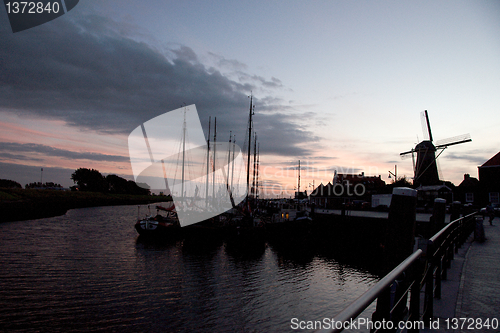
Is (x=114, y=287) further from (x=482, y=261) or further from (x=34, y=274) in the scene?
(x=482, y=261)

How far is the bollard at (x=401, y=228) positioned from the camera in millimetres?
6000

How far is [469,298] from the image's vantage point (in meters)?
5.29

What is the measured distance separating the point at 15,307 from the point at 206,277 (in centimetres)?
1050

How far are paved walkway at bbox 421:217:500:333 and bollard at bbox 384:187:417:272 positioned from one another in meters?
1.00

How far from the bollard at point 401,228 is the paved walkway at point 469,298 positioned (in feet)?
3.27

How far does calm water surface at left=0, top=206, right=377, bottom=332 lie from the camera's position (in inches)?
514

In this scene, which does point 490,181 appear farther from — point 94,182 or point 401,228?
point 94,182

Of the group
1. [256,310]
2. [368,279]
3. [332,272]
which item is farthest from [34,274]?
[368,279]

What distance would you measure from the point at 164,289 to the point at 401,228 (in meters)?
15.3

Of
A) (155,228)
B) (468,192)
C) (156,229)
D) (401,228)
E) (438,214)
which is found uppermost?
(468,192)

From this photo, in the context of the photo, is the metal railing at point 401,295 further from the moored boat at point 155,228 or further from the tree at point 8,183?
the tree at point 8,183

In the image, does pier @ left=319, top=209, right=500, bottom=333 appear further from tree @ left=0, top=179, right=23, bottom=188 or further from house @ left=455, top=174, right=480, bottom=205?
tree @ left=0, top=179, right=23, bottom=188

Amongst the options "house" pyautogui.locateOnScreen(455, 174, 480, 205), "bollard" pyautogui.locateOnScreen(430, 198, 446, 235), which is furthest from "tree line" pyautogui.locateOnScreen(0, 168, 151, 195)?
"bollard" pyautogui.locateOnScreen(430, 198, 446, 235)

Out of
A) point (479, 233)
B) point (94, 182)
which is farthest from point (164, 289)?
point (94, 182)
